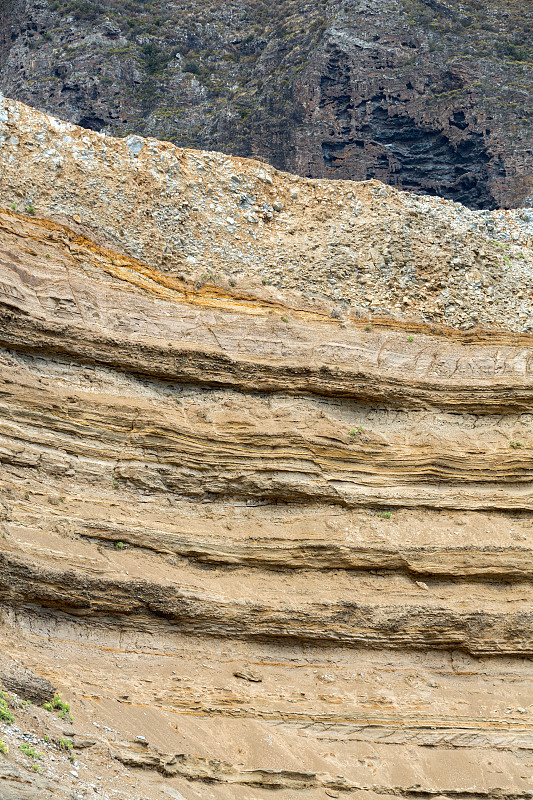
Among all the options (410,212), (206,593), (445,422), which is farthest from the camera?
(410,212)

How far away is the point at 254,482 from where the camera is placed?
1617 centimetres

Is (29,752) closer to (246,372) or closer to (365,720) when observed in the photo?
(365,720)

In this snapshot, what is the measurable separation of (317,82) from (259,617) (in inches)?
1364

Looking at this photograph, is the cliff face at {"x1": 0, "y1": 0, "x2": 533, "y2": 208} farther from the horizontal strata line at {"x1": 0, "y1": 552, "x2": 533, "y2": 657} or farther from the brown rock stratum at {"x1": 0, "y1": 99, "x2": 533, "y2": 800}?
the horizontal strata line at {"x1": 0, "y1": 552, "x2": 533, "y2": 657}

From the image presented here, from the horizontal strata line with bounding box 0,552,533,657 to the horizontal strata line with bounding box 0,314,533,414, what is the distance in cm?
434

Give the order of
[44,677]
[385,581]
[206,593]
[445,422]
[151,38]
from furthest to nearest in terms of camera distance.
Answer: [151,38] → [445,422] → [385,581] → [206,593] → [44,677]

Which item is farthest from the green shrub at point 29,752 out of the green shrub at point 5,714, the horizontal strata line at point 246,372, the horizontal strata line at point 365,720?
the horizontal strata line at point 246,372

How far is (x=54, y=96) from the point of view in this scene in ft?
144

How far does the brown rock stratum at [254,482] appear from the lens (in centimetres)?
1339

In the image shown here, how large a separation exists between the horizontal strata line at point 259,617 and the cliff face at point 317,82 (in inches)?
1137

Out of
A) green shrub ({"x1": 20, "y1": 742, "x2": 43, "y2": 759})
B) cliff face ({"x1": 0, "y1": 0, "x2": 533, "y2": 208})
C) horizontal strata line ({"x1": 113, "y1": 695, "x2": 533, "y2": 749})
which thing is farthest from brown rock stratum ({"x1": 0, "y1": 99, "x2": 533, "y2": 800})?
cliff face ({"x1": 0, "y1": 0, "x2": 533, "y2": 208})

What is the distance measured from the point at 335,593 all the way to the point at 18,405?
20.2 ft

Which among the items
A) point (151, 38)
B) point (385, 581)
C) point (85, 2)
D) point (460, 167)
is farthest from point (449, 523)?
point (85, 2)

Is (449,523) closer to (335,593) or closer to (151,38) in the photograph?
(335,593)
